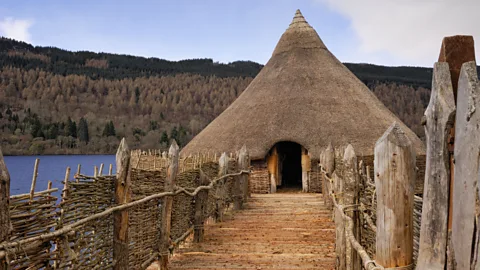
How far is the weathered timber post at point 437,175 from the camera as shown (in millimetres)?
2475

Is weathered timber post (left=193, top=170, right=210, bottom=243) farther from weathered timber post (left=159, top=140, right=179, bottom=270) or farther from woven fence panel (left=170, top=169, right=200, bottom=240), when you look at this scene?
weathered timber post (left=159, top=140, right=179, bottom=270)

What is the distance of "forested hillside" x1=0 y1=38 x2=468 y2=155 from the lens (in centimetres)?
7381

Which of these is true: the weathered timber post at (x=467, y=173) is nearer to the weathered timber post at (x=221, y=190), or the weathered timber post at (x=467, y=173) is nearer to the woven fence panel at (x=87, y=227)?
the woven fence panel at (x=87, y=227)

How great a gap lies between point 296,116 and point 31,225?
17499 millimetres

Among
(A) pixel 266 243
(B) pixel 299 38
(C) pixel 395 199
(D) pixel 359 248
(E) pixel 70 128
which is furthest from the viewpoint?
(E) pixel 70 128

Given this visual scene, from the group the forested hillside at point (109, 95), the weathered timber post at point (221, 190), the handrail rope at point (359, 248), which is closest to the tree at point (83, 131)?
the forested hillside at point (109, 95)

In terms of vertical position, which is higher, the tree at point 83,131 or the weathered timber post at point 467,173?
the tree at point 83,131

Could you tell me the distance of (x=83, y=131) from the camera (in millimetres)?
76812

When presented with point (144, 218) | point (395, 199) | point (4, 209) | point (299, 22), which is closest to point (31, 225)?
point (4, 209)

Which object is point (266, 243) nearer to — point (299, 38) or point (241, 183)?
point (241, 183)

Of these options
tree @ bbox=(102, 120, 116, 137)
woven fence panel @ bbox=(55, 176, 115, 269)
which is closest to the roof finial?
woven fence panel @ bbox=(55, 176, 115, 269)

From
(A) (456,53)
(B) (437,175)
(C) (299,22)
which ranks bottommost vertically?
(B) (437,175)

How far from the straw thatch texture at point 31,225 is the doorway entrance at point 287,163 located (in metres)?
15.8

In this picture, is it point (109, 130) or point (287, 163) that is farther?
point (109, 130)
